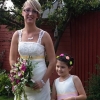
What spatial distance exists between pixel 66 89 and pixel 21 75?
592 millimetres

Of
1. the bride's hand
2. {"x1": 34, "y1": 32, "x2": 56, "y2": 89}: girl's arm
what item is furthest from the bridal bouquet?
{"x1": 34, "y1": 32, "x2": 56, "y2": 89}: girl's arm

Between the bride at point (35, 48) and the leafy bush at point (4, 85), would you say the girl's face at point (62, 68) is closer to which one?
the bride at point (35, 48)

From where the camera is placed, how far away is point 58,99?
289 centimetres

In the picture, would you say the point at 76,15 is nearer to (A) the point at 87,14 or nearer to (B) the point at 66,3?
(A) the point at 87,14

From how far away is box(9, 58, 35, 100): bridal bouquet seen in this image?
8.38 ft

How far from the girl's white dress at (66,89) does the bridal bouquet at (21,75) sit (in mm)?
431

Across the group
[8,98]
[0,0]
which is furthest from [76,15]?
[8,98]

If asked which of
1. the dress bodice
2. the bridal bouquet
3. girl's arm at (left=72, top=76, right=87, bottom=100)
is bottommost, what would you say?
girl's arm at (left=72, top=76, right=87, bottom=100)

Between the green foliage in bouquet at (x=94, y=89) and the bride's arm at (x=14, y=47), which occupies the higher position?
the bride's arm at (x=14, y=47)

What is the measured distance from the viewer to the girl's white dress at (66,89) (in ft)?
9.39

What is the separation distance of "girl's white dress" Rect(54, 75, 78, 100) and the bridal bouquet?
0.43 m

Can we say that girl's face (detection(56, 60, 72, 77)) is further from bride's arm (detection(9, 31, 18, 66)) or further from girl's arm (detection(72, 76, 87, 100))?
bride's arm (detection(9, 31, 18, 66))

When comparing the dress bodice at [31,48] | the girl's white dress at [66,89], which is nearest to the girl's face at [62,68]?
the girl's white dress at [66,89]

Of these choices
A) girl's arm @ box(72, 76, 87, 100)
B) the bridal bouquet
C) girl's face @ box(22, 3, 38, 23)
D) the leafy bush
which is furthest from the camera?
the leafy bush
